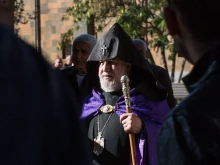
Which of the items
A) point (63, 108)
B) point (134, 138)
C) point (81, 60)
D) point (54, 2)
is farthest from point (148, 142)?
point (54, 2)

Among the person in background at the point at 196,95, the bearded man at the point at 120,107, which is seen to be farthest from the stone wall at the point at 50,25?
the person in background at the point at 196,95

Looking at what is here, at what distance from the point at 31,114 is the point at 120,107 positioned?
383 cm

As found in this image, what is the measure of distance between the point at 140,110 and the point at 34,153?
3.85 meters

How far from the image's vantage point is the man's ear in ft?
8.45

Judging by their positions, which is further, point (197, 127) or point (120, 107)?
point (120, 107)

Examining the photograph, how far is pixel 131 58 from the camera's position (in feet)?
18.4

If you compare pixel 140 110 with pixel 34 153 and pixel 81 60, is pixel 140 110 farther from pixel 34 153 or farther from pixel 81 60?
pixel 34 153

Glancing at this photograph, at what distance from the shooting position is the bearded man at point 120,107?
5.26 m

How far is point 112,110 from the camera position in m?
5.48

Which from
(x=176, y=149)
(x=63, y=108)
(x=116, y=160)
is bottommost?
(x=116, y=160)

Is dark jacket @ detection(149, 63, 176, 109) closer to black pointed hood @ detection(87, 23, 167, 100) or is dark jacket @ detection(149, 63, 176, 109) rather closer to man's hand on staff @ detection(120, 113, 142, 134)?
black pointed hood @ detection(87, 23, 167, 100)

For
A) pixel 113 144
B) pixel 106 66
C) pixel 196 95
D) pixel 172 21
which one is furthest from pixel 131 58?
pixel 196 95

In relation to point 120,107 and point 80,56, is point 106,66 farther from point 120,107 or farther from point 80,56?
point 80,56

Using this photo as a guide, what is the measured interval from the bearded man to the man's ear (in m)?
2.59
